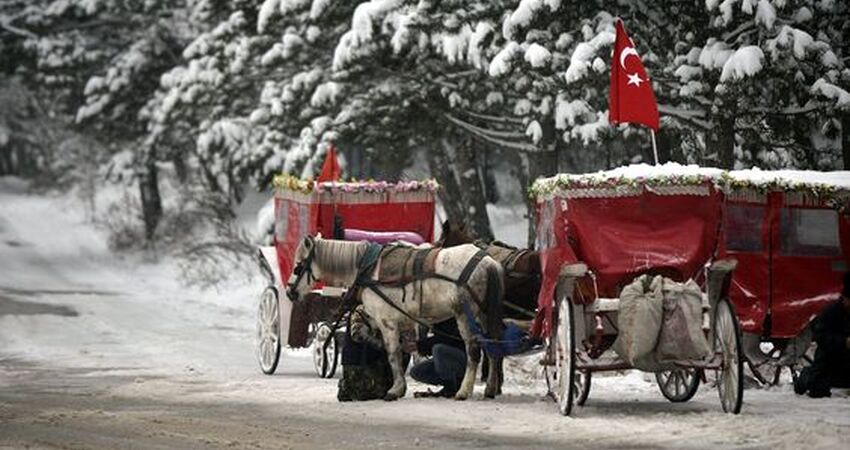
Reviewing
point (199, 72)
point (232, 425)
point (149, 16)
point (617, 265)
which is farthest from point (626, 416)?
point (149, 16)

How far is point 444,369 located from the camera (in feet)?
47.5

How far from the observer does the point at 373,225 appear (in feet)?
60.2

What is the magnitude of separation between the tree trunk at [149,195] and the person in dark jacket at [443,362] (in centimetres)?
2956

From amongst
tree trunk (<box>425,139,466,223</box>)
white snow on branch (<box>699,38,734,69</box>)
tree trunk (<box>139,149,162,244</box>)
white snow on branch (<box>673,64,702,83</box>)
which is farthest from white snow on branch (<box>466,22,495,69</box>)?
tree trunk (<box>139,149,162,244</box>)

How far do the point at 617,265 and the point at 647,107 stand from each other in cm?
248

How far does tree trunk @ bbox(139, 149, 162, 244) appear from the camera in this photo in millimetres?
44188

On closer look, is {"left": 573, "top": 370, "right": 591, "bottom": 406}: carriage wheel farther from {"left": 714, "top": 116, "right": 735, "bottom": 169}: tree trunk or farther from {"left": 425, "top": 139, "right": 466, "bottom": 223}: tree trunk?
{"left": 425, "top": 139, "right": 466, "bottom": 223}: tree trunk

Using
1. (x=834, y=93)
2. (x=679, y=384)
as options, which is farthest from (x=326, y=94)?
(x=679, y=384)

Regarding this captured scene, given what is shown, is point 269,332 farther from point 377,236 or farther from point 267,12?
point 267,12

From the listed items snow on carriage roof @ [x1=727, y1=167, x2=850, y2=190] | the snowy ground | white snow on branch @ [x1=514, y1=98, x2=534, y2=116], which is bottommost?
the snowy ground

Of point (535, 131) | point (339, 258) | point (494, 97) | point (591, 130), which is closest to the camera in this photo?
point (339, 258)

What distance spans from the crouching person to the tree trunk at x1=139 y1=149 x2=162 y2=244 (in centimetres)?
2982

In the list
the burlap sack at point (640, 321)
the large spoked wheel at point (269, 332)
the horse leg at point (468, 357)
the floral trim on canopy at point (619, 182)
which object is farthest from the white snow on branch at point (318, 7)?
the burlap sack at point (640, 321)

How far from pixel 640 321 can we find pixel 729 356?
2.63 ft
